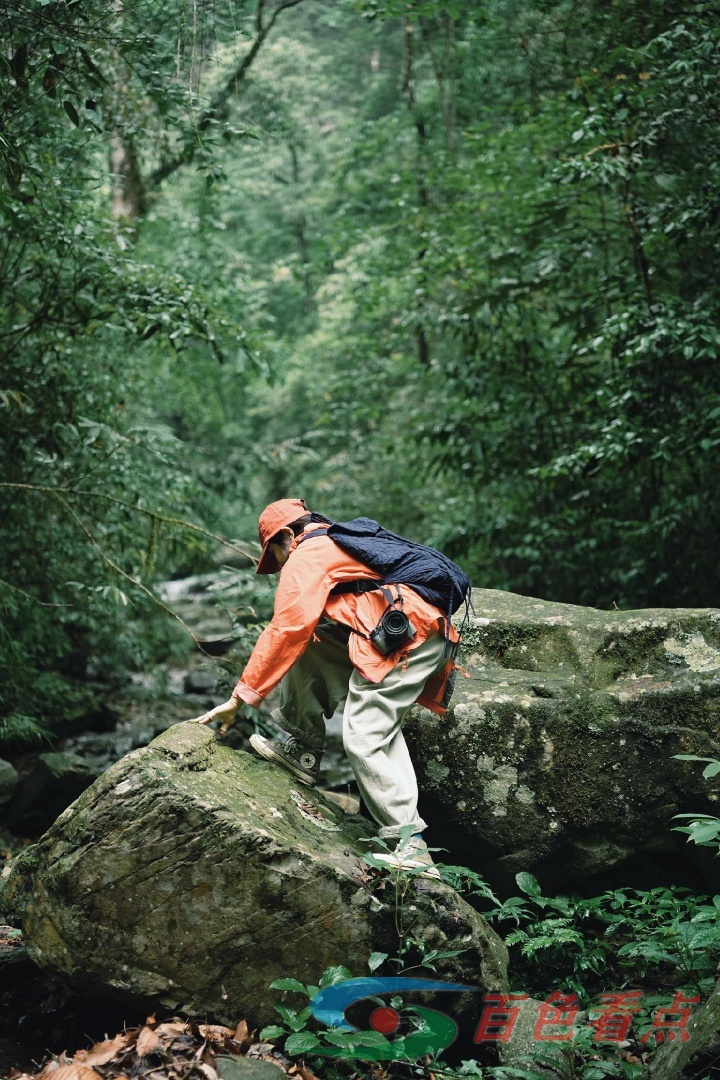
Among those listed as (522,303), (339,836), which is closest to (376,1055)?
(339,836)

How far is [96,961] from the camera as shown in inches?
120

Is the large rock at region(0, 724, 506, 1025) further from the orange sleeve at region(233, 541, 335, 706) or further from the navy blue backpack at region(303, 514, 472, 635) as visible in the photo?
the navy blue backpack at region(303, 514, 472, 635)

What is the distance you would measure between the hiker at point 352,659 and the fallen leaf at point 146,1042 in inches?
42.3

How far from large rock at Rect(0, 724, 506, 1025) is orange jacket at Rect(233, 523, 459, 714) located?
0.49 meters

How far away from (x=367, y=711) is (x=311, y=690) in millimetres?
440

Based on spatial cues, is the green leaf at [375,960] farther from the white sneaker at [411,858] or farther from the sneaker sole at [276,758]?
the sneaker sole at [276,758]

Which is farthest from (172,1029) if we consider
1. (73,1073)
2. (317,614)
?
(317,614)

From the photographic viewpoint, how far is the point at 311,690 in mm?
4066

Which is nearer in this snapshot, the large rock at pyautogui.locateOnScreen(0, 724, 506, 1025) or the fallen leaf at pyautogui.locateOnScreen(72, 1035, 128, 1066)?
the fallen leaf at pyautogui.locateOnScreen(72, 1035, 128, 1066)

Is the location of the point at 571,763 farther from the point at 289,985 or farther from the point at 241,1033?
the point at 241,1033

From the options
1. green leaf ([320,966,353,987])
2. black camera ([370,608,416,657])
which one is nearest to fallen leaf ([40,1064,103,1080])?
green leaf ([320,966,353,987])

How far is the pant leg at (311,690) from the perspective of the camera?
13.2 feet

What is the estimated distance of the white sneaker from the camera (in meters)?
3.44

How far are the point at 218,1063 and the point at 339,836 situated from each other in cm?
104
